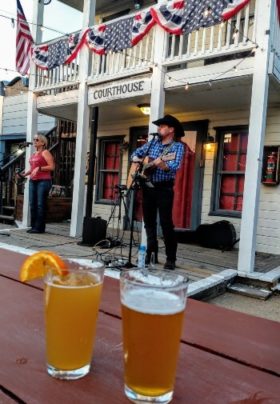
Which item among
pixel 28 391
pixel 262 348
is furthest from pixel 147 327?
pixel 262 348

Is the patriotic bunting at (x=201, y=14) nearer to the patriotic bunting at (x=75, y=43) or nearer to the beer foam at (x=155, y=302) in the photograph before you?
the patriotic bunting at (x=75, y=43)

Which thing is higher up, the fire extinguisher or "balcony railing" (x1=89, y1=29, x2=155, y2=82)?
"balcony railing" (x1=89, y1=29, x2=155, y2=82)

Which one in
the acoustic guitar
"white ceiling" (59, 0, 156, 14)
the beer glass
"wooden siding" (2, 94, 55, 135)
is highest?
"white ceiling" (59, 0, 156, 14)

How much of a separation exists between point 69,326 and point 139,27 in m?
5.25

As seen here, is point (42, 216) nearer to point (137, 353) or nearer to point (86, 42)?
point (86, 42)

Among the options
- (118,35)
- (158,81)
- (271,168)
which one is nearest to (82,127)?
(118,35)

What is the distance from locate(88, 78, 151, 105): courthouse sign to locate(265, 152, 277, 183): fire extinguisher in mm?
2260

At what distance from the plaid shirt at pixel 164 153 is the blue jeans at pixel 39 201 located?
8.66 feet

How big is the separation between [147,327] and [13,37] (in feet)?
24.1

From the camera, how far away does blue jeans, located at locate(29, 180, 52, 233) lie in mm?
6215

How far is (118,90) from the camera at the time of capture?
571 centimetres

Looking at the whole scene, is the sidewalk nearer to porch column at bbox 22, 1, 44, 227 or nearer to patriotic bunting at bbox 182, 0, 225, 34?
porch column at bbox 22, 1, 44, 227

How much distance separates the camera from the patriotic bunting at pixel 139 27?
4.39m

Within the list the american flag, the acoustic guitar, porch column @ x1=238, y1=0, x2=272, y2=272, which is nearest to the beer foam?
the acoustic guitar
